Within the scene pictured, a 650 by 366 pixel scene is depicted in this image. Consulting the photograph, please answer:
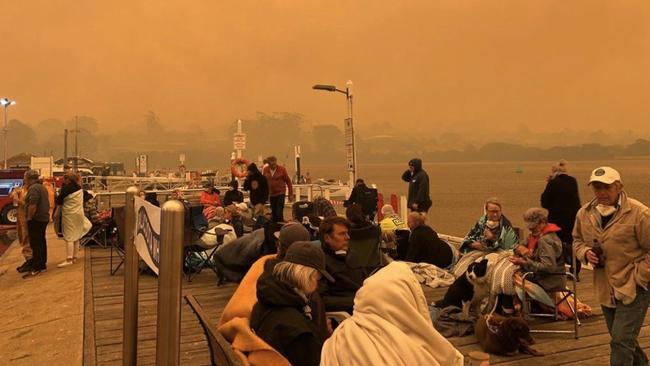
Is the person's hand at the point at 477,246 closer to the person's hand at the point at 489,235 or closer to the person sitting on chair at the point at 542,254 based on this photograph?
the person's hand at the point at 489,235

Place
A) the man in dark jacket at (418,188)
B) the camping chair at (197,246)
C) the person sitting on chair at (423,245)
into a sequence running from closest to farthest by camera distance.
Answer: the person sitting on chair at (423,245) → the camping chair at (197,246) → the man in dark jacket at (418,188)

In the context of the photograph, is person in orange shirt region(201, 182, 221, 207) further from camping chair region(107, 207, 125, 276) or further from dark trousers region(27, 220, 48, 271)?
dark trousers region(27, 220, 48, 271)

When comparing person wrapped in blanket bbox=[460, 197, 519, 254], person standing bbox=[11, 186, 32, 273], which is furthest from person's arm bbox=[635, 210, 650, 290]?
person standing bbox=[11, 186, 32, 273]

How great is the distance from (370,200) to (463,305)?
21.9 ft

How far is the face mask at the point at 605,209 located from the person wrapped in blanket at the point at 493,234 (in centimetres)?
235

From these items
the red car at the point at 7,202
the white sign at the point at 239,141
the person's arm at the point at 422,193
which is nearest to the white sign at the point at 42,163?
the red car at the point at 7,202

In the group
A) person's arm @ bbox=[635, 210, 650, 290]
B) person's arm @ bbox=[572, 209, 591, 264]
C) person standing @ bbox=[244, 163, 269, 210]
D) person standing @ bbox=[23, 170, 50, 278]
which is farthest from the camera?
person standing @ bbox=[244, 163, 269, 210]

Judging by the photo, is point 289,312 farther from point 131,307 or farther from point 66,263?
point 66,263

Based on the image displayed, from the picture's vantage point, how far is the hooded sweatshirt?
2412 millimetres

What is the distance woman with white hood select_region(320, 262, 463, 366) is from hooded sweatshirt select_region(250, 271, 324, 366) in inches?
22.4

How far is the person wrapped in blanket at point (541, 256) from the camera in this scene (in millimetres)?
4957

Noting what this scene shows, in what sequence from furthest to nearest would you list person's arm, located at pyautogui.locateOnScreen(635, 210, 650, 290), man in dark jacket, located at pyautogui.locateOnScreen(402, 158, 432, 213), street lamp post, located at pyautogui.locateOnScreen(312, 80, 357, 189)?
street lamp post, located at pyautogui.locateOnScreen(312, 80, 357, 189)
man in dark jacket, located at pyautogui.locateOnScreen(402, 158, 432, 213)
person's arm, located at pyautogui.locateOnScreen(635, 210, 650, 290)

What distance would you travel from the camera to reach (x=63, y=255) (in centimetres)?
951

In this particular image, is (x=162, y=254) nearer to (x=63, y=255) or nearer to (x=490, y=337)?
(x=490, y=337)
